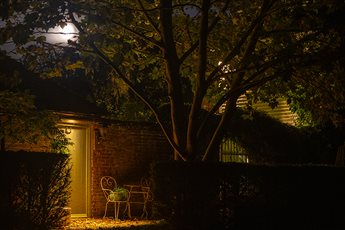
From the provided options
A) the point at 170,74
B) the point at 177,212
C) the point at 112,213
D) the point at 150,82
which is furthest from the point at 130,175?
the point at 150,82

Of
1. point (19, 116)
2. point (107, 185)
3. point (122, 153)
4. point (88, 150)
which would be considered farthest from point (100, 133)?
point (19, 116)

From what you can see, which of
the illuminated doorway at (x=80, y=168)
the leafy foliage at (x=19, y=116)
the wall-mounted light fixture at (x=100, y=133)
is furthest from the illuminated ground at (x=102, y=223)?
the leafy foliage at (x=19, y=116)

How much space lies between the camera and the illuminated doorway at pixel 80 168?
1544 centimetres

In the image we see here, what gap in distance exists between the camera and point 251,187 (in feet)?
35.4

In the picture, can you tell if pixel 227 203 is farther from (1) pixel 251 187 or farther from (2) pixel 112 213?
(2) pixel 112 213

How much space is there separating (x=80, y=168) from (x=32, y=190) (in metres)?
5.58

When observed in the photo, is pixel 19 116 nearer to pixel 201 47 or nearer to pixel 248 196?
pixel 201 47

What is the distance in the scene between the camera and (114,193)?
49.5 ft

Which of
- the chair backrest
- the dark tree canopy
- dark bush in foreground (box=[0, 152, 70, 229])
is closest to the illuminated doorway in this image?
the chair backrest

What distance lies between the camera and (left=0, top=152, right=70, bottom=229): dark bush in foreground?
381 inches

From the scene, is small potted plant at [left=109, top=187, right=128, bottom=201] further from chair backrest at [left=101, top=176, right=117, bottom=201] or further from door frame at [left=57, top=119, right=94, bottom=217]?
door frame at [left=57, top=119, right=94, bottom=217]

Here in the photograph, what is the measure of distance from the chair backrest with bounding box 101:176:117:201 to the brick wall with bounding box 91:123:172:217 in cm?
13

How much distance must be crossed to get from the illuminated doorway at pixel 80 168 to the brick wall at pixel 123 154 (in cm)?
18

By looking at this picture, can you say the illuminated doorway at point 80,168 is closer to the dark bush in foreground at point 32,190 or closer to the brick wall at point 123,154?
the brick wall at point 123,154
